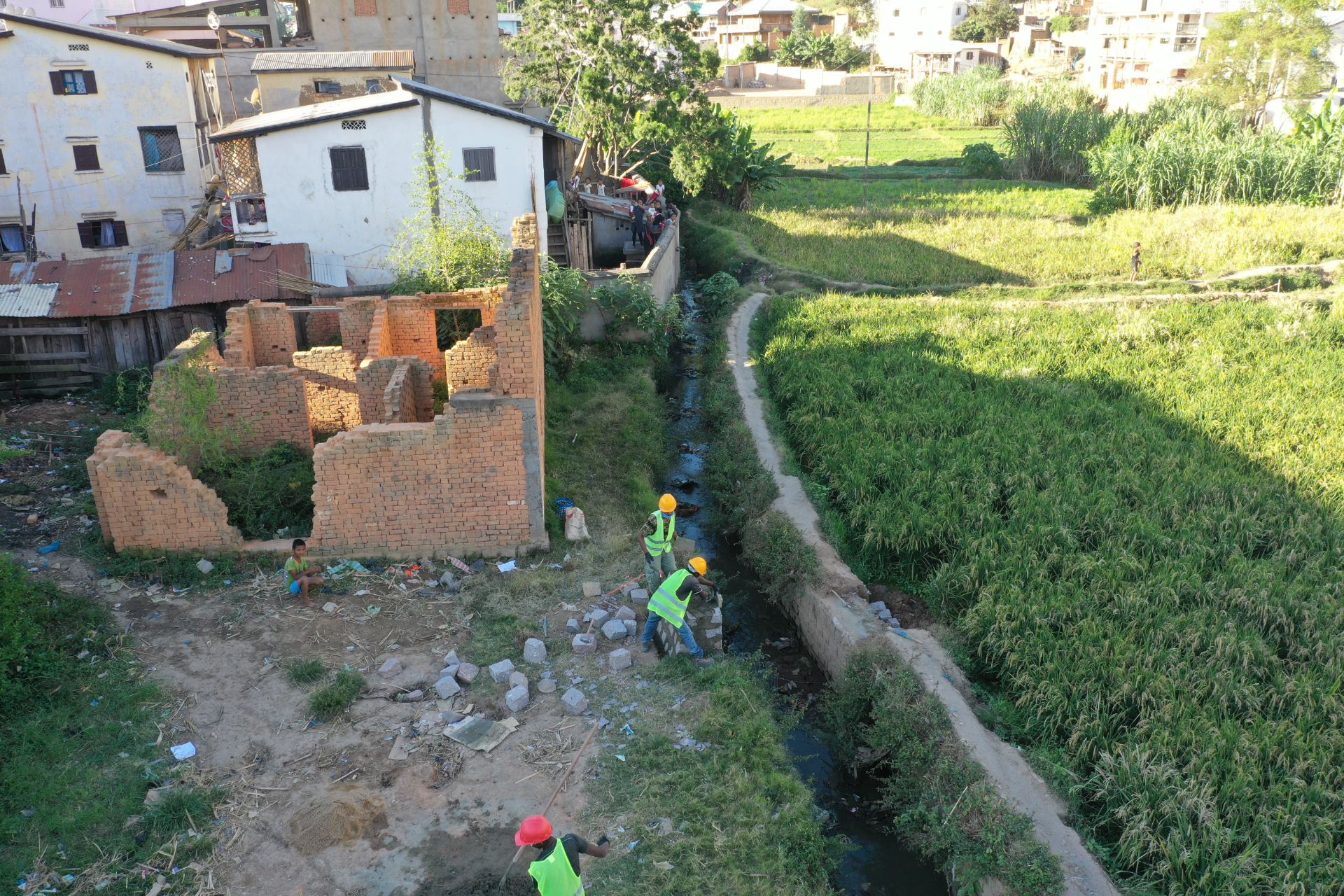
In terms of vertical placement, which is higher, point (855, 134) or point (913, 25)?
point (913, 25)

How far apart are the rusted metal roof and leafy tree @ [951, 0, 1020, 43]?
2498 inches

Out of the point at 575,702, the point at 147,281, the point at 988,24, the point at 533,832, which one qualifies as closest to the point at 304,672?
the point at 575,702

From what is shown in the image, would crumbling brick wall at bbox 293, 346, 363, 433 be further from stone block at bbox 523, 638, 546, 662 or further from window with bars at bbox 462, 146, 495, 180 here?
window with bars at bbox 462, 146, 495, 180

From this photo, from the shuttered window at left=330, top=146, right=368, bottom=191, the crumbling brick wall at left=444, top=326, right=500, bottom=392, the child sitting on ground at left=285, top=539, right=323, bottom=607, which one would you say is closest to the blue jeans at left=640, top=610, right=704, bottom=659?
the child sitting on ground at left=285, top=539, right=323, bottom=607

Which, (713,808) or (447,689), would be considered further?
(447,689)

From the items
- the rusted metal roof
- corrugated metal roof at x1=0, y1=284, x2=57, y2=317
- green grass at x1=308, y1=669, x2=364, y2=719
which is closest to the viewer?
green grass at x1=308, y1=669, x2=364, y2=719

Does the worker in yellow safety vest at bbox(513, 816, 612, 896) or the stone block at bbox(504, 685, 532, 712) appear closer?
the worker in yellow safety vest at bbox(513, 816, 612, 896)

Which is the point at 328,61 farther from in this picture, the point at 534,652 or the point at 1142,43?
the point at 1142,43

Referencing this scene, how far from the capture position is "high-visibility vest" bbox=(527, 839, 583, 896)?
509cm

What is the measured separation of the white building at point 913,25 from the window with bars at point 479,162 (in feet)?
177

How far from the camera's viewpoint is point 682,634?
A: 8.39 metres

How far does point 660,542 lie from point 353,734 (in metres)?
3.26

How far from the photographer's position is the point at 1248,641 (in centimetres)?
762

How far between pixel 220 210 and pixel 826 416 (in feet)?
49.3
